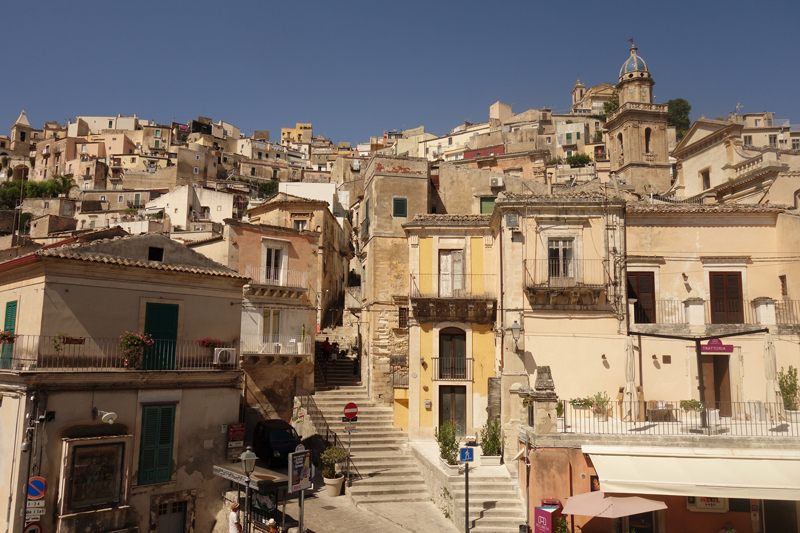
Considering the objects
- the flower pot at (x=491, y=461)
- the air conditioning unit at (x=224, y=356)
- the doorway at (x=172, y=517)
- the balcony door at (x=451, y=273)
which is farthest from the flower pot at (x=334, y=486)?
the balcony door at (x=451, y=273)

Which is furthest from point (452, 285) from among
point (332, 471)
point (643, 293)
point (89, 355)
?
point (89, 355)

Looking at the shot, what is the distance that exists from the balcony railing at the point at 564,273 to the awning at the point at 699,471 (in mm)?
7142

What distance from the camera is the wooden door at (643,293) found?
71.2ft

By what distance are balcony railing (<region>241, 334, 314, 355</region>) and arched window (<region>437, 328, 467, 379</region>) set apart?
19.5 feet

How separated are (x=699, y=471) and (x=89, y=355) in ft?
54.6

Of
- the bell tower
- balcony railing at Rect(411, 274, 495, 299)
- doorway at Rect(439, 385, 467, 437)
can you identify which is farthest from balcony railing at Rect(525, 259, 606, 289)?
the bell tower

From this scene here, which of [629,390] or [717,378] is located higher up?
[717,378]

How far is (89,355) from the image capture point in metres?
16.0

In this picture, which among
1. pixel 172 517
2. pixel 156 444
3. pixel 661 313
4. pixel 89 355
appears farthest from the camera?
pixel 661 313

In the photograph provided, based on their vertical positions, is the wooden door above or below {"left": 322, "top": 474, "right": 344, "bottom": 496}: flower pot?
above

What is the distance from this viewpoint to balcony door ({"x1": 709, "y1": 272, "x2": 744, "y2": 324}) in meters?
21.6

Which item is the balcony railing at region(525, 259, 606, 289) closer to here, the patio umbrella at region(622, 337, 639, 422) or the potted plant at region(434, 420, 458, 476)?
the patio umbrella at region(622, 337, 639, 422)

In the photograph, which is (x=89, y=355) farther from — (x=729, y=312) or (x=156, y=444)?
(x=729, y=312)

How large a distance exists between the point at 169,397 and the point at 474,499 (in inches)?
379
